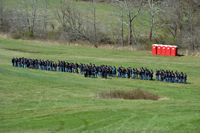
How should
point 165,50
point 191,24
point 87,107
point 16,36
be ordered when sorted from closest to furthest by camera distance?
point 87,107 → point 165,50 → point 191,24 → point 16,36

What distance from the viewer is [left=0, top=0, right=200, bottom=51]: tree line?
2454 inches

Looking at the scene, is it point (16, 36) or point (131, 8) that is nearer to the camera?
point (131, 8)

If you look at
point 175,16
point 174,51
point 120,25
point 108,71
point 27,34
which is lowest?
point 108,71

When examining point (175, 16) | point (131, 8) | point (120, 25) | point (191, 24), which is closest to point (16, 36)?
point (120, 25)

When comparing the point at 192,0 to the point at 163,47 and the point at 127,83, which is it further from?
the point at 127,83

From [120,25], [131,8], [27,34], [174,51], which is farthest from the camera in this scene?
[120,25]

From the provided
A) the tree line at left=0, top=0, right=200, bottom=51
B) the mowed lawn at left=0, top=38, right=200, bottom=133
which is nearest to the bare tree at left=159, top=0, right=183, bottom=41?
the tree line at left=0, top=0, right=200, bottom=51

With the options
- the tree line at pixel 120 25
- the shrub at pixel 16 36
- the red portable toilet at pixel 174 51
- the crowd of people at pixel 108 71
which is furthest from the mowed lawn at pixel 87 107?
the shrub at pixel 16 36

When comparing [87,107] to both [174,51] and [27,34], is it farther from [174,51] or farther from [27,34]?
[27,34]

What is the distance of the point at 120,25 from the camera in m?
73.6

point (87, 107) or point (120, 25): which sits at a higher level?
point (120, 25)

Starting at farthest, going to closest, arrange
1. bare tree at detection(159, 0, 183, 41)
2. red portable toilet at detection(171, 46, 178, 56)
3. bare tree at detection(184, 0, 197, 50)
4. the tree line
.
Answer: bare tree at detection(159, 0, 183, 41)
the tree line
bare tree at detection(184, 0, 197, 50)
red portable toilet at detection(171, 46, 178, 56)

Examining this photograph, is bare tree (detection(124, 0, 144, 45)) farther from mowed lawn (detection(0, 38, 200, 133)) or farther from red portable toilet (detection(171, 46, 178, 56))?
mowed lawn (detection(0, 38, 200, 133))

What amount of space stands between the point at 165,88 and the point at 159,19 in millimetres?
47861
